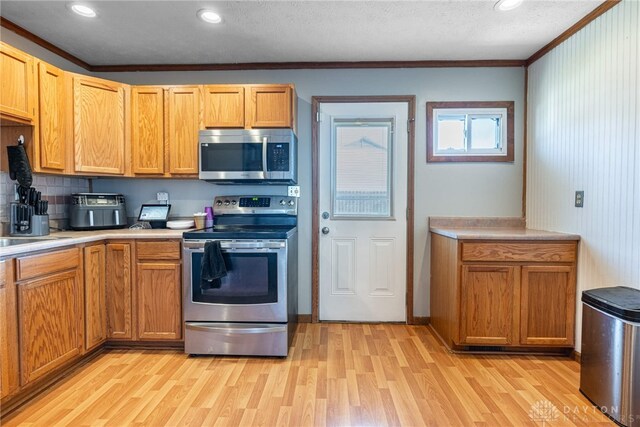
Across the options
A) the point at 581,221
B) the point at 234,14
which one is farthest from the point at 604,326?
the point at 234,14

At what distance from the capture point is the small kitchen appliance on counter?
269 cm

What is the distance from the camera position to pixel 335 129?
309 cm

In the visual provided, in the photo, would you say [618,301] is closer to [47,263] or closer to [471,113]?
[471,113]

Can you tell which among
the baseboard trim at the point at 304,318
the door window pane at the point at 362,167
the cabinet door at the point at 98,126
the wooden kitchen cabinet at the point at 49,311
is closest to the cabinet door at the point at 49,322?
the wooden kitchen cabinet at the point at 49,311

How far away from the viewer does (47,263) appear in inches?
78.0

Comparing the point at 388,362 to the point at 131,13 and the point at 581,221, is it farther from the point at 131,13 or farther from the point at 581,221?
the point at 131,13

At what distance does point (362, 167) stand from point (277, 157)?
833 millimetres

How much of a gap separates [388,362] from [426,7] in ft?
7.92

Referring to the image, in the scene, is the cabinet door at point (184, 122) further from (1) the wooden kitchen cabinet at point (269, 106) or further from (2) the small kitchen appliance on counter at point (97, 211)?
(2) the small kitchen appliance on counter at point (97, 211)

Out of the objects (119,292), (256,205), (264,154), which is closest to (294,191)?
(256,205)

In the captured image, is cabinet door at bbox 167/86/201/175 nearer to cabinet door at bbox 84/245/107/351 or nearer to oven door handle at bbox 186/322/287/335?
cabinet door at bbox 84/245/107/351

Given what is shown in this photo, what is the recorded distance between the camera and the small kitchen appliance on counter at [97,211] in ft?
8.82

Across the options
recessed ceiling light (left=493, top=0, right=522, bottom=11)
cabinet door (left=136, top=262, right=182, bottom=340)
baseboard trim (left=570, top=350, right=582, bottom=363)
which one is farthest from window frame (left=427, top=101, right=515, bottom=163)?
cabinet door (left=136, top=262, right=182, bottom=340)

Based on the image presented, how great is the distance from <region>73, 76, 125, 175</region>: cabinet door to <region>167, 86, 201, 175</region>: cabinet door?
403 mm
